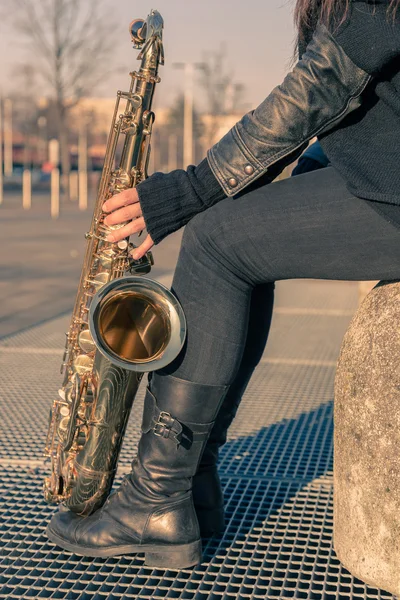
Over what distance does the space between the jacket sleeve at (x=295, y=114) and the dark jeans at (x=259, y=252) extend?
0.09m

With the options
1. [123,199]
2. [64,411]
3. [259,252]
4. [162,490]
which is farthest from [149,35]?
[162,490]

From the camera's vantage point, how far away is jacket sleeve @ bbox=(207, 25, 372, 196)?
6.34ft

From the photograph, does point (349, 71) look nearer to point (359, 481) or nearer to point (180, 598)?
point (359, 481)

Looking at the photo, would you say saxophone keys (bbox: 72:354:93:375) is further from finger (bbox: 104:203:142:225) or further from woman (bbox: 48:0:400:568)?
finger (bbox: 104:203:142:225)

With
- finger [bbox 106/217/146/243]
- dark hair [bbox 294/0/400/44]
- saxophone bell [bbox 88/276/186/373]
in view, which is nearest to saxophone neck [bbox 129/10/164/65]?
dark hair [bbox 294/0/400/44]

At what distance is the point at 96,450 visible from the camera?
236 cm

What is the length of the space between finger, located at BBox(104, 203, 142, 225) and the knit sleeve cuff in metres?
0.06

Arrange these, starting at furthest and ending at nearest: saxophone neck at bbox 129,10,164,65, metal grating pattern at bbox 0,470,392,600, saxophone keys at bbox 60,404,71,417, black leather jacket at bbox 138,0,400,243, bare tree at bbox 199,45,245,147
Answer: bare tree at bbox 199,45,245,147, saxophone neck at bbox 129,10,164,65, saxophone keys at bbox 60,404,71,417, metal grating pattern at bbox 0,470,392,600, black leather jacket at bbox 138,0,400,243

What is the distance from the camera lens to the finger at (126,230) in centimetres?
217

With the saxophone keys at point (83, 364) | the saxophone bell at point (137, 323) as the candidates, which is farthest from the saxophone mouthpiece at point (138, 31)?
the saxophone keys at point (83, 364)

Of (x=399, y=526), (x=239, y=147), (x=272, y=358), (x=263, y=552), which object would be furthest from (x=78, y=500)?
(x=272, y=358)

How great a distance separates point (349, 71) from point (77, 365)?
1115mm

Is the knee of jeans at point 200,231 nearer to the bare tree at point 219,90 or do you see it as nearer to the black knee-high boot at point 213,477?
the black knee-high boot at point 213,477

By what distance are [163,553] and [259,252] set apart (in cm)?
85
